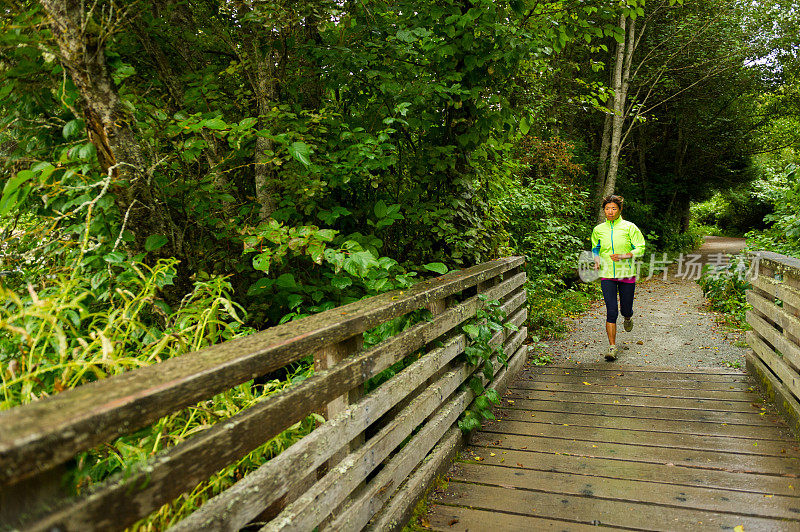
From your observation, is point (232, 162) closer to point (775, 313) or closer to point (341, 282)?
point (341, 282)

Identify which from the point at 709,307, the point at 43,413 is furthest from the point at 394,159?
the point at 709,307

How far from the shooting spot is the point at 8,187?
7.00ft

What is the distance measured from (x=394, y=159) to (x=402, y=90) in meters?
0.61

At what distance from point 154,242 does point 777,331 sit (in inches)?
198

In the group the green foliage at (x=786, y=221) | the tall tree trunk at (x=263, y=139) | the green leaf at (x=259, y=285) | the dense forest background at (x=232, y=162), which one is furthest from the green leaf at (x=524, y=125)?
the green foliage at (x=786, y=221)

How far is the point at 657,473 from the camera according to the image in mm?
3297

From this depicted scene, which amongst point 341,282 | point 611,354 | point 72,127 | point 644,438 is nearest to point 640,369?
point 611,354

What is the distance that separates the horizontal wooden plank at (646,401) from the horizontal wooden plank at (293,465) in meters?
2.31

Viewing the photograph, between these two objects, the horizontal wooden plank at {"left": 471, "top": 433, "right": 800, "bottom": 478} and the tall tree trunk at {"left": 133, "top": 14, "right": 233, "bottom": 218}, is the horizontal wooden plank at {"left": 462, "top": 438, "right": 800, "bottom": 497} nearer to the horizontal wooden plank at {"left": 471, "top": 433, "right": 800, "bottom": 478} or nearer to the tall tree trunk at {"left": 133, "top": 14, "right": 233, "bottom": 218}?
the horizontal wooden plank at {"left": 471, "top": 433, "right": 800, "bottom": 478}

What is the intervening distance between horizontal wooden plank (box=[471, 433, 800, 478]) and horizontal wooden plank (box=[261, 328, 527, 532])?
0.49m

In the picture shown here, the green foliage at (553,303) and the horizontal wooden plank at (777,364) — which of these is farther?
the green foliage at (553,303)

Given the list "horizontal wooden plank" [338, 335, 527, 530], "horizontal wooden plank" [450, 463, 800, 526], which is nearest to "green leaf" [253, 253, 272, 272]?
"horizontal wooden plank" [338, 335, 527, 530]

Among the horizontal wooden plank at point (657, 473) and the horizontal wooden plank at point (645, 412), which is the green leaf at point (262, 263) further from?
the horizontal wooden plank at point (645, 412)

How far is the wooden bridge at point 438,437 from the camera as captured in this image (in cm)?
117
